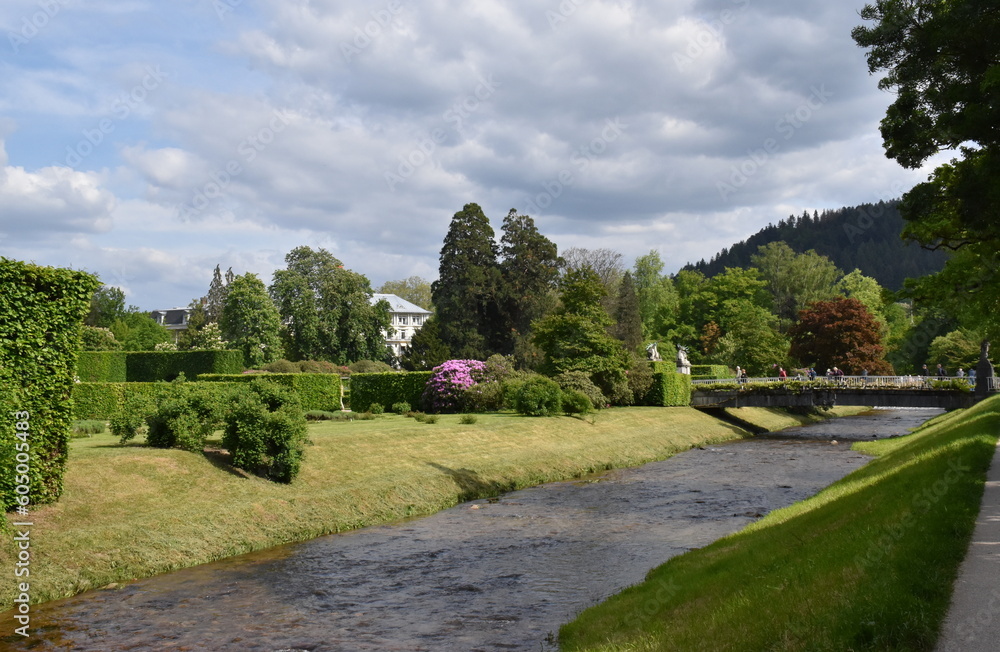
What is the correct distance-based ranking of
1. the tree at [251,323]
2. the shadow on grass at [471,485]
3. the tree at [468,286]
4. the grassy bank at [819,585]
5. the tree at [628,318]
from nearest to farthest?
1. the grassy bank at [819,585]
2. the shadow on grass at [471,485]
3. the tree at [468,286]
4. the tree at [251,323]
5. the tree at [628,318]

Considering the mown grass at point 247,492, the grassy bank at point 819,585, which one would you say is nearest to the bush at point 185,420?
the mown grass at point 247,492

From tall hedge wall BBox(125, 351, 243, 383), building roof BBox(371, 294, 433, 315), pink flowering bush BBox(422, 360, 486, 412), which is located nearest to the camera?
pink flowering bush BBox(422, 360, 486, 412)

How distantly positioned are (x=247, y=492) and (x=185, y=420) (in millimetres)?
3308

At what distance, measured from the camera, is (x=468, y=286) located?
77375 millimetres

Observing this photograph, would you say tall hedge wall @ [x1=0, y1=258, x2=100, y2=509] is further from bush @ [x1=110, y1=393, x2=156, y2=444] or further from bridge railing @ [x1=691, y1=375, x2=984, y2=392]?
bridge railing @ [x1=691, y1=375, x2=984, y2=392]

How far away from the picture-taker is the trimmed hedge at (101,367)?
180 ft

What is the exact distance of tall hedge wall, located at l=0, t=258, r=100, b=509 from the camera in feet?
47.1

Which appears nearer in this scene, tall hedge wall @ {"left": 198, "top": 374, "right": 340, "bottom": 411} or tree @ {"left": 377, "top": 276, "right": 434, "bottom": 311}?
tall hedge wall @ {"left": 198, "top": 374, "right": 340, "bottom": 411}

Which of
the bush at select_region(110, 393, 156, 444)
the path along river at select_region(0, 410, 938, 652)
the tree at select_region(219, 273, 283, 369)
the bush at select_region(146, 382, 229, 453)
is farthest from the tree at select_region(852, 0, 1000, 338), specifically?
the tree at select_region(219, 273, 283, 369)

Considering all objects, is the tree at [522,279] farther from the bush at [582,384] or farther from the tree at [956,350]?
the tree at [956,350]

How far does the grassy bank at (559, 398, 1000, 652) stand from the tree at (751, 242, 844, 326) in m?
96.9

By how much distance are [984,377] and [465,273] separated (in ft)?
150

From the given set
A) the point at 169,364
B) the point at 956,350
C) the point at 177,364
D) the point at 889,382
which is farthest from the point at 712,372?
the point at 169,364

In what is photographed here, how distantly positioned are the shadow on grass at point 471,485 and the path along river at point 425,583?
2.60 feet
